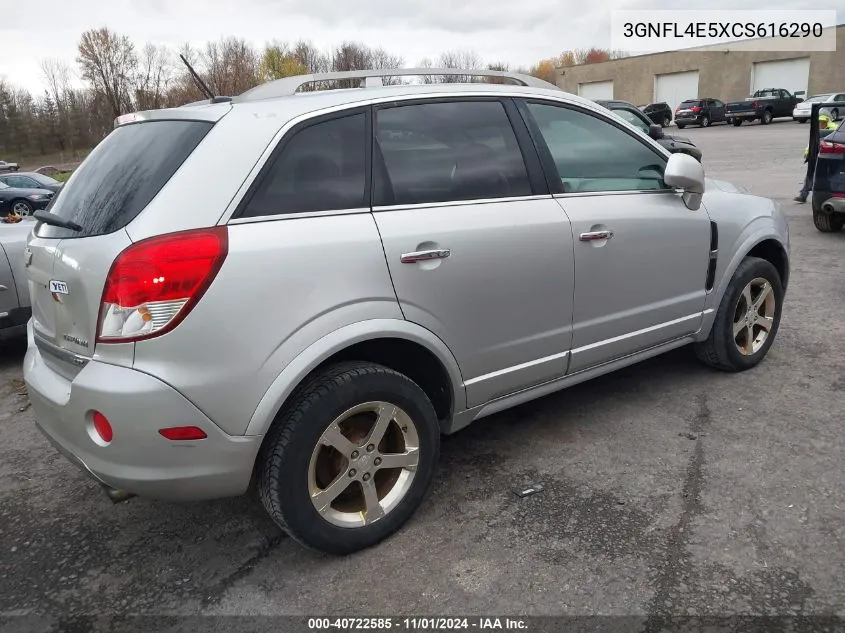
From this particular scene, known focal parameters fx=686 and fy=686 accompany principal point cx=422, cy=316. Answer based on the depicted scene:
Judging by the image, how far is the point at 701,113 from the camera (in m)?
36.6

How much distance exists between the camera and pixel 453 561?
2.59 meters

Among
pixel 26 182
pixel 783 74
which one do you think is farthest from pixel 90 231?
pixel 783 74

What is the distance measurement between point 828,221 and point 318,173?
769 cm

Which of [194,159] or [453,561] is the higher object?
[194,159]

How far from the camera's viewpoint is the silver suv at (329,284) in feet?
7.30

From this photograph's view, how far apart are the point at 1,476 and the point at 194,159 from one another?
2239 mm

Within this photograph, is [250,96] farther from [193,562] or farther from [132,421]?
[193,562]

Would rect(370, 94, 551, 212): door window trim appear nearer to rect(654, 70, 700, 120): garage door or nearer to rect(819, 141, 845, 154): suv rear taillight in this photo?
rect(819, 141, 845, 154): suv rear taillight

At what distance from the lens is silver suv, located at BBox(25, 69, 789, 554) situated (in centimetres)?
223

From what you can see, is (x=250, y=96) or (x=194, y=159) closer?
(x=194, y=159)

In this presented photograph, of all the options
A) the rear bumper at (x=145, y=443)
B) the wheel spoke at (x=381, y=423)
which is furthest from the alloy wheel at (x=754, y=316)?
the rear bumper at (x=145, y=443)

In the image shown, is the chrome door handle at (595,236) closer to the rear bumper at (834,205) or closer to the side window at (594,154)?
the side window at (594,154)

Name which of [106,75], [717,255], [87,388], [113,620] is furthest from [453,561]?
[106,75]

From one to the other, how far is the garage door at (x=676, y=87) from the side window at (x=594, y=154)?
5189 centimetres
